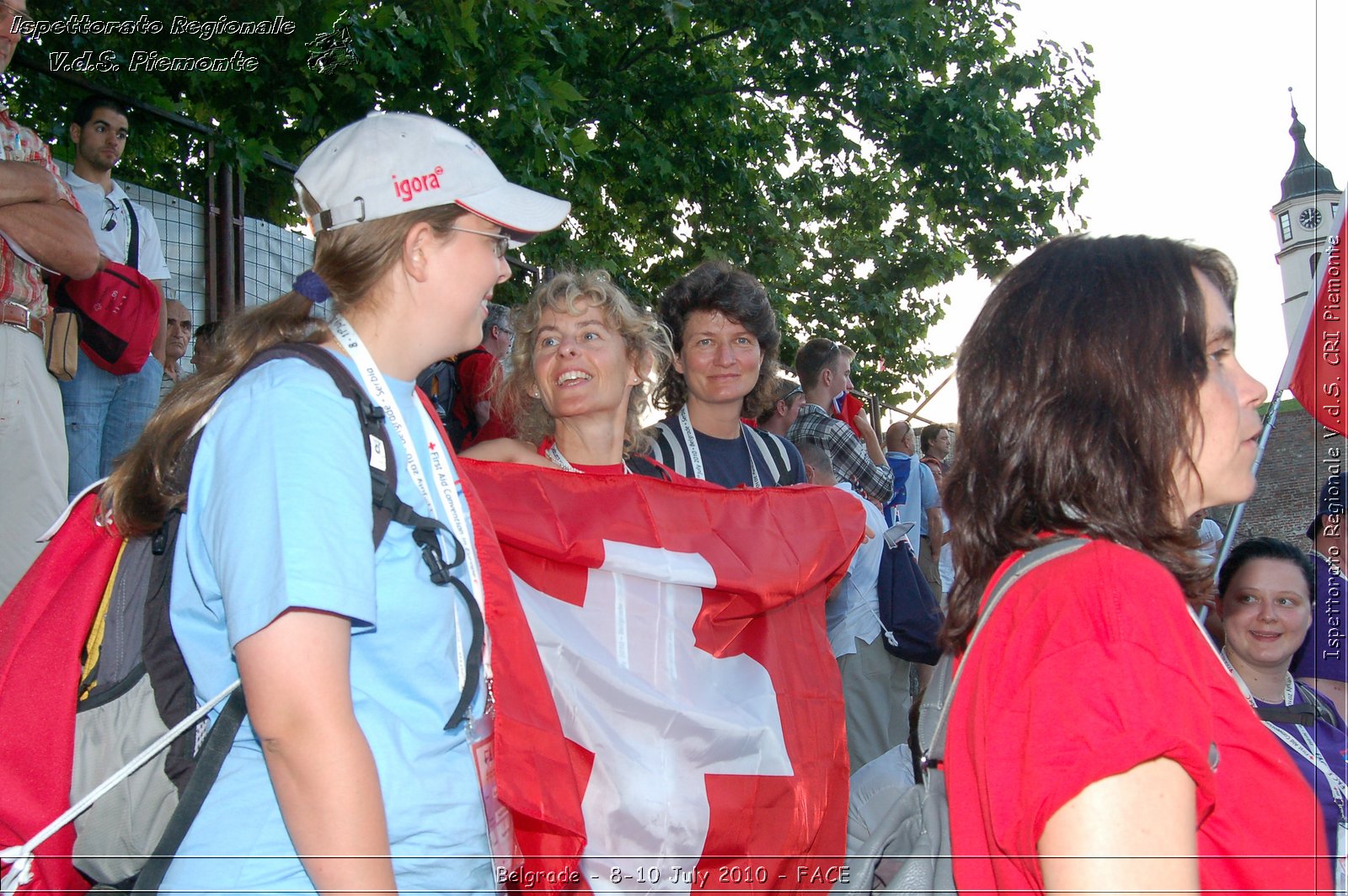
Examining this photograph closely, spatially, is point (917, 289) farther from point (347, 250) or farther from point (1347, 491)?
point (347, 250)

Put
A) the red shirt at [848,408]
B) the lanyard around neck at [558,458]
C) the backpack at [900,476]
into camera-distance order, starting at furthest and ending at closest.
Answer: the backpack at [900,476] < the red shirt at [848,408] < the lanyard around neck at [558,458]

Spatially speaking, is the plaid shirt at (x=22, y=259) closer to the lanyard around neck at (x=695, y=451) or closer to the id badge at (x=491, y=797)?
the lanyard around neck at (x=695, y=451)

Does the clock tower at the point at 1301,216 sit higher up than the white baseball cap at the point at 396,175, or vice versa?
the clock tower at the point at 1301,216

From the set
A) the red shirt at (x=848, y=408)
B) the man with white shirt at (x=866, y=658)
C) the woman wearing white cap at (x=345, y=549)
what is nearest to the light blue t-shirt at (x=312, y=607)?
the woman wearing white cap at (x=345, y=549)

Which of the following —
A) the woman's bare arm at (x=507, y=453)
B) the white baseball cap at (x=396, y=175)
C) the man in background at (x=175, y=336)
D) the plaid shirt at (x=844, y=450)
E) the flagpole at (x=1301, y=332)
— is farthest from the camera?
the man in background at (x=175, y=336)

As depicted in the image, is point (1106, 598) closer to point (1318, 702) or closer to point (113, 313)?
point (1318, 702)

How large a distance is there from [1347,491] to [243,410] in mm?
3163

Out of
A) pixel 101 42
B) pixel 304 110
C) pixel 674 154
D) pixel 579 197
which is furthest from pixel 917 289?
pixel 101 42

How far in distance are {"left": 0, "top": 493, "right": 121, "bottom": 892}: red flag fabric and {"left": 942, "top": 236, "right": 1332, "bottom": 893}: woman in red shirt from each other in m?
1.19

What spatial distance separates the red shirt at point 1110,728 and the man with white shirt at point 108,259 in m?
4.14

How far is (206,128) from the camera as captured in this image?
6.42 meters

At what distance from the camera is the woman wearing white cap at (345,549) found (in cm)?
137

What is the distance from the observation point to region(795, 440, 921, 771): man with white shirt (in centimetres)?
436

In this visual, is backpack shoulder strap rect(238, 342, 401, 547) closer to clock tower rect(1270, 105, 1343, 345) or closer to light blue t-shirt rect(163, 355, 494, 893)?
light blue t-shirt rect(163, 355, 494, 893)
